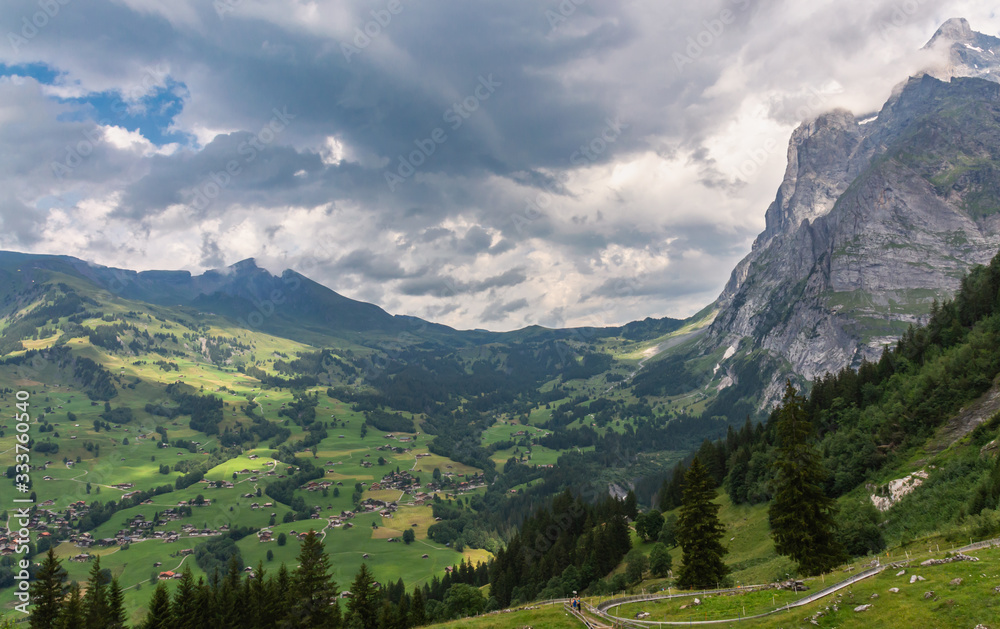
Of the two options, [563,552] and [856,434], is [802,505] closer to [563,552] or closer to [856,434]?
[856,434]

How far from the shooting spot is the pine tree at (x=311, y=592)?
60.7 metres

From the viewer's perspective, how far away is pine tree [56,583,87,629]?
56.2m

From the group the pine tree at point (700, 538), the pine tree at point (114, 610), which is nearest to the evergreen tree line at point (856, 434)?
the pine tree at point (700, 538)

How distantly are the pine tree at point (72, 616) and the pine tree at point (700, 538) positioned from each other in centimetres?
6767

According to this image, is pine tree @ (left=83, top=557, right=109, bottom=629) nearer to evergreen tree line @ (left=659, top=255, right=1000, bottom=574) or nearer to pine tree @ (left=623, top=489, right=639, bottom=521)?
evergreen tree line @ (left=659, top=255, right=1000, bottom=574)

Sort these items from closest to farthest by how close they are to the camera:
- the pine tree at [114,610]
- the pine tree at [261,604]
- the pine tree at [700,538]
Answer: the pine tree at [700,538]
the pine tree at [114,610]
the pine tree at [261,604]

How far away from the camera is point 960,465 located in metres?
56.2

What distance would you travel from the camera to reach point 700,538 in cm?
5128

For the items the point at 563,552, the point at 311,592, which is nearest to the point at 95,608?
the point at 311,592

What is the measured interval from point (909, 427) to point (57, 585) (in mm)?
118093

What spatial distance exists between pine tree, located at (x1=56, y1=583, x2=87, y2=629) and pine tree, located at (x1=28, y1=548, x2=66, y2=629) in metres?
1.15

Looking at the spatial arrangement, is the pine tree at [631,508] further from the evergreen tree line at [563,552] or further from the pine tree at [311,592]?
the pine tree at [311,592]

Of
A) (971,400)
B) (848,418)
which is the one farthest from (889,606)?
(848,418)

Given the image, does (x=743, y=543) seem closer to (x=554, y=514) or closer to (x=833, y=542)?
(x=833, y=542)
